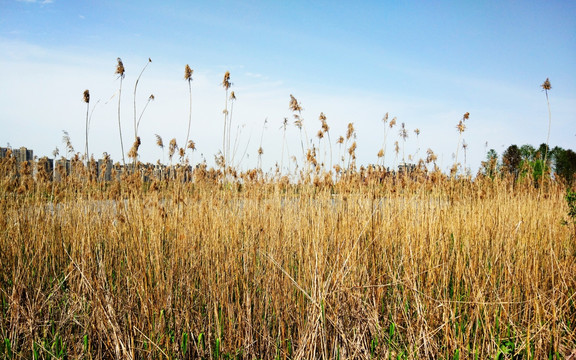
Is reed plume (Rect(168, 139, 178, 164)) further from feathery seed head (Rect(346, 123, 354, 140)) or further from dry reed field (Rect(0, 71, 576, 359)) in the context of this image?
feathery seed head (Rect(346, 123, 354, 140))

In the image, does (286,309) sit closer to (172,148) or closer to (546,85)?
(172,148)

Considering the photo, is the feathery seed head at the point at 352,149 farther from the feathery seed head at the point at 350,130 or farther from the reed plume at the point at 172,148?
the reed plume at the point at 172,148

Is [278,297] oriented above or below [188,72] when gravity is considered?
below

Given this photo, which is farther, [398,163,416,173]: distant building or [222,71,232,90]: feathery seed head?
[398,163,416,173]: distant building

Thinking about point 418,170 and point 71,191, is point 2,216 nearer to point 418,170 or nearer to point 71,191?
point 71,191

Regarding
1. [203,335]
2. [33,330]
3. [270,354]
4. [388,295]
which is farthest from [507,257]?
[33,330]

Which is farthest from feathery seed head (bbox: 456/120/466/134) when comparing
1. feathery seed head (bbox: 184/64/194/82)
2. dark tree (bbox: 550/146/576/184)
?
dark tree (bbox: 550/146/576/184)

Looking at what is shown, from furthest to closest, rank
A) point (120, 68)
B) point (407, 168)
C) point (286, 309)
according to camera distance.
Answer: point (407, 168), point (120, 68), point (286, 309)

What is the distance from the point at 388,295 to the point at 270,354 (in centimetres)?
121

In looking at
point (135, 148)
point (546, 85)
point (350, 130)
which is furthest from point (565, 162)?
point (135, 148)

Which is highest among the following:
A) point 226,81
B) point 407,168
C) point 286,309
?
point 226,81

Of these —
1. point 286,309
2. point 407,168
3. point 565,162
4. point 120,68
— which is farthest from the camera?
point 565,162

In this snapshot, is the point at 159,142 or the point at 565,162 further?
the point at 565,162

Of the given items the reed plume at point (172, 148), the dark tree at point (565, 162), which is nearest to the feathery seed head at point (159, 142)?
the reed plume at point (172, 148)
